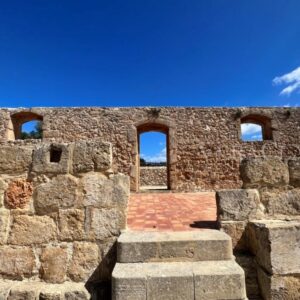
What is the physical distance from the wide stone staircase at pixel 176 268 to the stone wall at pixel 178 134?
625 centimetres

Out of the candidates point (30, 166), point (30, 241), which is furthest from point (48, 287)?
point (30, 166)

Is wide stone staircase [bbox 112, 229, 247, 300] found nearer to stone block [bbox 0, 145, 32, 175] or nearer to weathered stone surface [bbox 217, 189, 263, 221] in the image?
weathered stone surface [bbox 217, 189, 263, 221]

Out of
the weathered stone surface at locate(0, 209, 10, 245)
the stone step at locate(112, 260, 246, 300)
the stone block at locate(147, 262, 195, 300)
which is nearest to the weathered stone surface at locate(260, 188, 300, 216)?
the stone step at locate(112, 260, 246, 300)

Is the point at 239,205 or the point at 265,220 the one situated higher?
the point at 239,205

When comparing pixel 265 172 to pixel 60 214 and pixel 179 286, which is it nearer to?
pixel 179 286

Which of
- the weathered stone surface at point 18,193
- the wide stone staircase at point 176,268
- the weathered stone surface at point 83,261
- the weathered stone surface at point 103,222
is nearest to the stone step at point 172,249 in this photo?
the wide stone staircase at point 176,268

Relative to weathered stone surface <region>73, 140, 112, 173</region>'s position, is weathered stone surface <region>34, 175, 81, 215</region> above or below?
below

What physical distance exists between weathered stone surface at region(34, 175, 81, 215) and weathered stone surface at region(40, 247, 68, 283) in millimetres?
378

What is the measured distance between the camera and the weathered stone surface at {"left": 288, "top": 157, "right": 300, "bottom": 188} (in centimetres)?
269

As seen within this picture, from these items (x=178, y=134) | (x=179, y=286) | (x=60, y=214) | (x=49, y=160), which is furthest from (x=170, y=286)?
(x=178, y=134)

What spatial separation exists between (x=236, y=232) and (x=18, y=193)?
2240 mm

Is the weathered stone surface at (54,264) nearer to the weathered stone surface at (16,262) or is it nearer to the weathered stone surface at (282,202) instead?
the weathered stone surface at (16,262)

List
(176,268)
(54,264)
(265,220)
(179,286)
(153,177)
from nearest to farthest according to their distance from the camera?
(179,286) → (176,268) → (54,264) → (265,220) → (153,177)

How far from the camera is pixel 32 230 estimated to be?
2.44 metres
